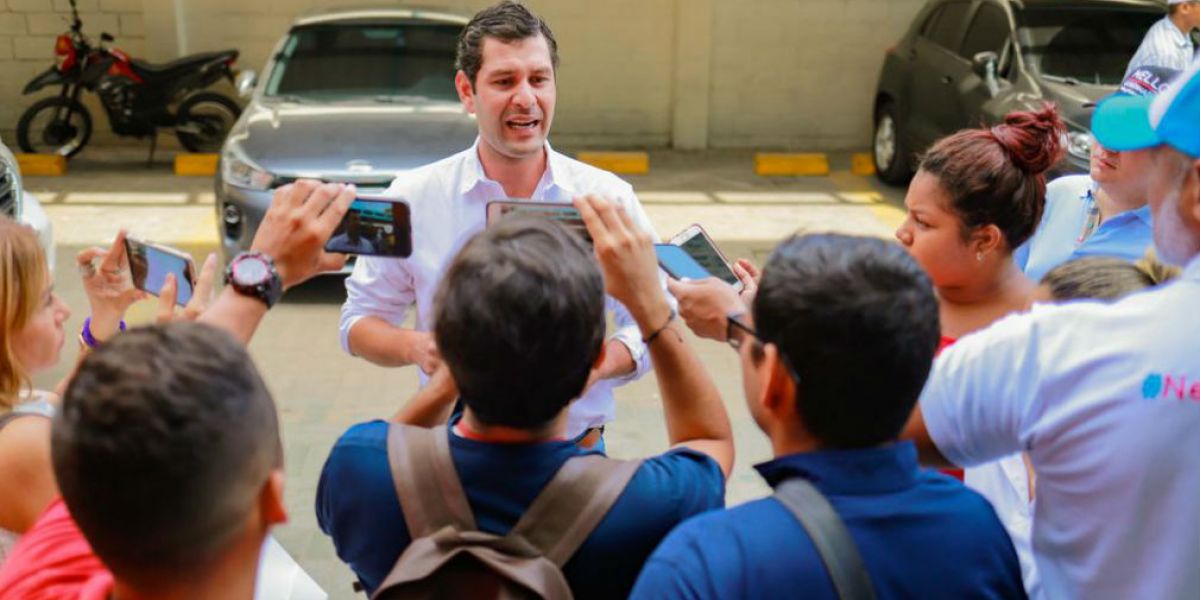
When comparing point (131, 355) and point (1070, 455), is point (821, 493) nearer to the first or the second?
point (1070, 455)

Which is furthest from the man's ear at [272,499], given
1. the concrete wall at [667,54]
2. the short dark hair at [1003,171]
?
the concrete wall at [667,54]

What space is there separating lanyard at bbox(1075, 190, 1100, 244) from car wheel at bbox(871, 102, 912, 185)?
686cm

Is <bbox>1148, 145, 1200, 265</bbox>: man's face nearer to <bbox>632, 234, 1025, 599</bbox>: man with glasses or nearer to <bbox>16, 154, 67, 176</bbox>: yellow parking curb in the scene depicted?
<bbox>632, 234, 1025, 599</bbox>: man with glasses

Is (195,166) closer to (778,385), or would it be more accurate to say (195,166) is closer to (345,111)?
(345,111)

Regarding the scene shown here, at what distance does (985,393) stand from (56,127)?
10425 millimetres

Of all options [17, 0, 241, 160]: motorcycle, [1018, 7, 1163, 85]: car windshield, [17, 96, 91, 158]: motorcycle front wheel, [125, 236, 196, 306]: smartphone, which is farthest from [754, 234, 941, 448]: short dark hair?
[17, 96, 91, 158]: motorcycle front wheel

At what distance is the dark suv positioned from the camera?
27.6 feet

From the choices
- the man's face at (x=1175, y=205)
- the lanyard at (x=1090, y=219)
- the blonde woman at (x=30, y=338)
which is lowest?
the lanyard at (x=1090, y=219)

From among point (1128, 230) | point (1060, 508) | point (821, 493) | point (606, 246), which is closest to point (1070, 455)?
point (1060, 508)

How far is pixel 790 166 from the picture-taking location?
36.2ft

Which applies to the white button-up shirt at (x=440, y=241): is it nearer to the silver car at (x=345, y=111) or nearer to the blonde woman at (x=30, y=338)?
the blonde woman at (x=30, y=338)

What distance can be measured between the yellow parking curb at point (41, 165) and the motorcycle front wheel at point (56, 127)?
0.14 meters

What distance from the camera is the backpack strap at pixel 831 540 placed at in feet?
5.03

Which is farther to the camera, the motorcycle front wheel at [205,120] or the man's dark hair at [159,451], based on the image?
the motorcycle front wheel at [205,120]
